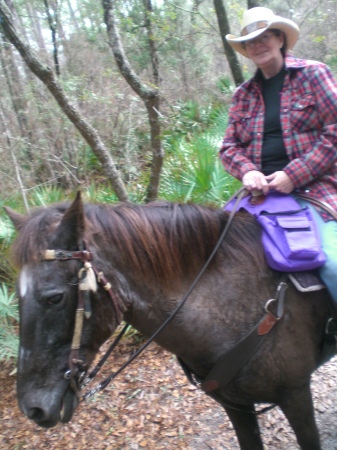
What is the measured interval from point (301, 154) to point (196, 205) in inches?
28.0

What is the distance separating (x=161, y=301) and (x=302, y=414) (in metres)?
1.07

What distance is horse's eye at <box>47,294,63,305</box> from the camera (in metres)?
1.65

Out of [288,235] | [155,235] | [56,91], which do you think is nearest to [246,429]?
[288,235]

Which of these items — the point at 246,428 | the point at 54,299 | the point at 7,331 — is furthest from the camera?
the point at 7,331

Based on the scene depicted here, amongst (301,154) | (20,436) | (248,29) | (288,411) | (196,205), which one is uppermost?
(248,29)

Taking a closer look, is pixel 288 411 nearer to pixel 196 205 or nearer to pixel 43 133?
pixel 196 205

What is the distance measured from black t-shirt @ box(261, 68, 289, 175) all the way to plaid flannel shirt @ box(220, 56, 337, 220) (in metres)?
0.03

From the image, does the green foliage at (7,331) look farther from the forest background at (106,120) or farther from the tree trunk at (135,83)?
the tree trunk at (135,83)

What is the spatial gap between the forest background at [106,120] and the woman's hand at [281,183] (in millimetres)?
1053

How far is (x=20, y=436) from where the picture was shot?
4066 millimetres

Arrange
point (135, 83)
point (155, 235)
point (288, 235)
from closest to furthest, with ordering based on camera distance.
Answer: point (155, 235) → point (288, 235) → point (135, 83)

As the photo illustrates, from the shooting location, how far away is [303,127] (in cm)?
232

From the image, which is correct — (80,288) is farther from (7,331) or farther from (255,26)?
(7,331)

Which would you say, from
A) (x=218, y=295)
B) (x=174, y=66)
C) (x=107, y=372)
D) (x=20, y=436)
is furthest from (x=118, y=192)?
(x=174, y=66)
